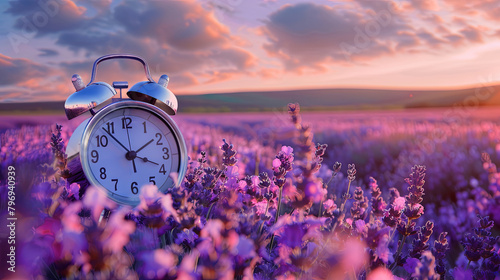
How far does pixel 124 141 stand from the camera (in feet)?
5.74

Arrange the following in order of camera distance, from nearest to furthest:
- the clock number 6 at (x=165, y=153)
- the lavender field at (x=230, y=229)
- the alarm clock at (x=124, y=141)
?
1. the lavender field at (x=230, y=229)
2. the alarm clock at (x=124, y=141)
3. the clock number 6 at (x=165, y=153)

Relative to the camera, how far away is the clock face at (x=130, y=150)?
1.68 meters

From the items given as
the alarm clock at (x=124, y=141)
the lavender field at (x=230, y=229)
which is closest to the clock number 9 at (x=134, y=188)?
the alarm clock at (x=124, y=141)

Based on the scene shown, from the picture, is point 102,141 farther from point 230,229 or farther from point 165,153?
point 230,229

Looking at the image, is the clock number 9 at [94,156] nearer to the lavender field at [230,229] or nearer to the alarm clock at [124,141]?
the alarm clock at [124,141]

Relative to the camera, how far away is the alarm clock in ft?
5.51

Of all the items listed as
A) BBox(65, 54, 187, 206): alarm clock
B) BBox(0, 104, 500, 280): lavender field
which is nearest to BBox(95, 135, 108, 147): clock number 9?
BBox(65, 54, 187, 206): alarm clock

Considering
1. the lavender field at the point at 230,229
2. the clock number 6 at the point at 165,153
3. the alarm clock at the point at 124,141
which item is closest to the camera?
the lavender field at the point at 230,229

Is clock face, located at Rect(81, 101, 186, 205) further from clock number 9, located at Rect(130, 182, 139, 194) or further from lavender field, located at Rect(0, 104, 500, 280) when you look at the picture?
lavender field, located at Rect(0, 104, 500, 280)

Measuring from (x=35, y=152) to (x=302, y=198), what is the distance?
2402 millimetres

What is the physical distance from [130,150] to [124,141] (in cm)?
5

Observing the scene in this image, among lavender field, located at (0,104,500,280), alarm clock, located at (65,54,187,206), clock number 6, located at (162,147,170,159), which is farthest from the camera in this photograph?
clock number 6, located at (162,147,170,159)

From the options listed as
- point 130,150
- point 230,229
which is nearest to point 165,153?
point 130,150

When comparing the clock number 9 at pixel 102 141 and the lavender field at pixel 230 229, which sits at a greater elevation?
the clock number 9 at pixel 102 141
